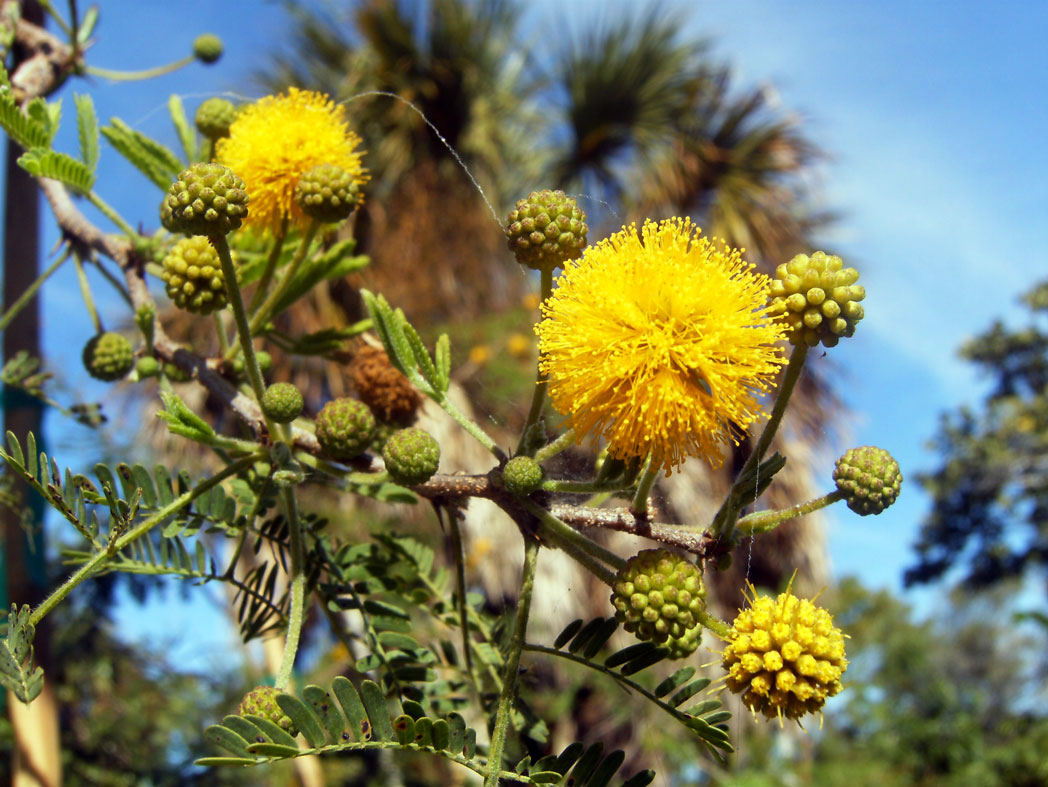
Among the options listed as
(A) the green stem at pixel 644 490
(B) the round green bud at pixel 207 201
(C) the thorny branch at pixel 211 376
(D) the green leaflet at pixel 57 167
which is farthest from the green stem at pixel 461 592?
(D) the green leaflet at pixel 57 167

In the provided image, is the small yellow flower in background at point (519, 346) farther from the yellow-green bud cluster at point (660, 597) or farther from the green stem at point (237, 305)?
the yellow-green bud cluster at point (660, 597)

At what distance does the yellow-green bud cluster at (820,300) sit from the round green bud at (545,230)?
29 centimetres

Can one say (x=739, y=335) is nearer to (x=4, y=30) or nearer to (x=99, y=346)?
(x=99, y=346)

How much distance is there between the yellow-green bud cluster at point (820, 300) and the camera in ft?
2.90

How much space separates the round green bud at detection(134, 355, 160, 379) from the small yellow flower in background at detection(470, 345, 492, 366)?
18.5 feet

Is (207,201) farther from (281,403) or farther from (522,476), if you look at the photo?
(522,476)

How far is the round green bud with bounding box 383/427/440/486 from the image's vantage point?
38.4 inches

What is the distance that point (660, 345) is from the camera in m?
0.94

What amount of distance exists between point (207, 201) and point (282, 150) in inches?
13.5

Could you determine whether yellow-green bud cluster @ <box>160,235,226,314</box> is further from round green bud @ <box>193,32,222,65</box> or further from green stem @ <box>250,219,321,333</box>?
round green bud @ <box>193,32,222,65</box>

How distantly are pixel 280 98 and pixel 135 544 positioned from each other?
0.77 meters

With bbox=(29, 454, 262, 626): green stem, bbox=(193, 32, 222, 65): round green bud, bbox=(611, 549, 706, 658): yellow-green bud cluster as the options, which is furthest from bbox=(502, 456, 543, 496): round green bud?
bbox=(193, 32, 222, 65): round green bud

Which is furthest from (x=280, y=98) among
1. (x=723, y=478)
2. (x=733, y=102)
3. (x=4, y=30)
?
(x=733, y=102)

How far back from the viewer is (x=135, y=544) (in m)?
1.16
